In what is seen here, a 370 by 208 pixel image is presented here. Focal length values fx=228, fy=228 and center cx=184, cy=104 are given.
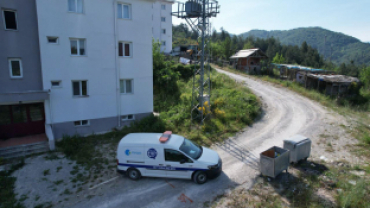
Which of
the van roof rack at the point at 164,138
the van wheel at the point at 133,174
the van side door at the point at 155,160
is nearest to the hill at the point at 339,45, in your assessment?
the van roof rack at the point at 164,138

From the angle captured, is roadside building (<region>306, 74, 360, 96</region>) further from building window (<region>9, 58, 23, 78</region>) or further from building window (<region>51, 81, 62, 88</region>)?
building window (<region>9, 58, 23, 78</region>)

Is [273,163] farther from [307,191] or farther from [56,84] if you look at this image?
[56,84]

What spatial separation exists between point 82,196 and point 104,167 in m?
2.09

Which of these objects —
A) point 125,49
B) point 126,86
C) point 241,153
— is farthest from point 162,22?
point 241,153

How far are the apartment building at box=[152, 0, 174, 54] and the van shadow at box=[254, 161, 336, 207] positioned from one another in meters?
38.4

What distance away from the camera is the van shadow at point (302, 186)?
8.00 m

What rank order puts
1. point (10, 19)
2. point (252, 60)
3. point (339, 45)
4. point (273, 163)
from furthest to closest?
point (339, 45)
point (252, 60)
point (10, 19)
point (273, 163)

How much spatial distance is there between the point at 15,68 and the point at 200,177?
1109 centimetres

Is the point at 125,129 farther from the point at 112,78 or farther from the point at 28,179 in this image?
the point at 28,179

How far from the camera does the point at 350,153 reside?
11.8 metres

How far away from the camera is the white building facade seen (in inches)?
487

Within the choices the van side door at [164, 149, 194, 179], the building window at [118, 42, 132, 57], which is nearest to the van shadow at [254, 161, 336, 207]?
the van side door at [164, 149, 194, 179]

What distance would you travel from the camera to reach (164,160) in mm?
9133

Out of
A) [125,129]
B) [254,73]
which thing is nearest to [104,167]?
[125,129]
